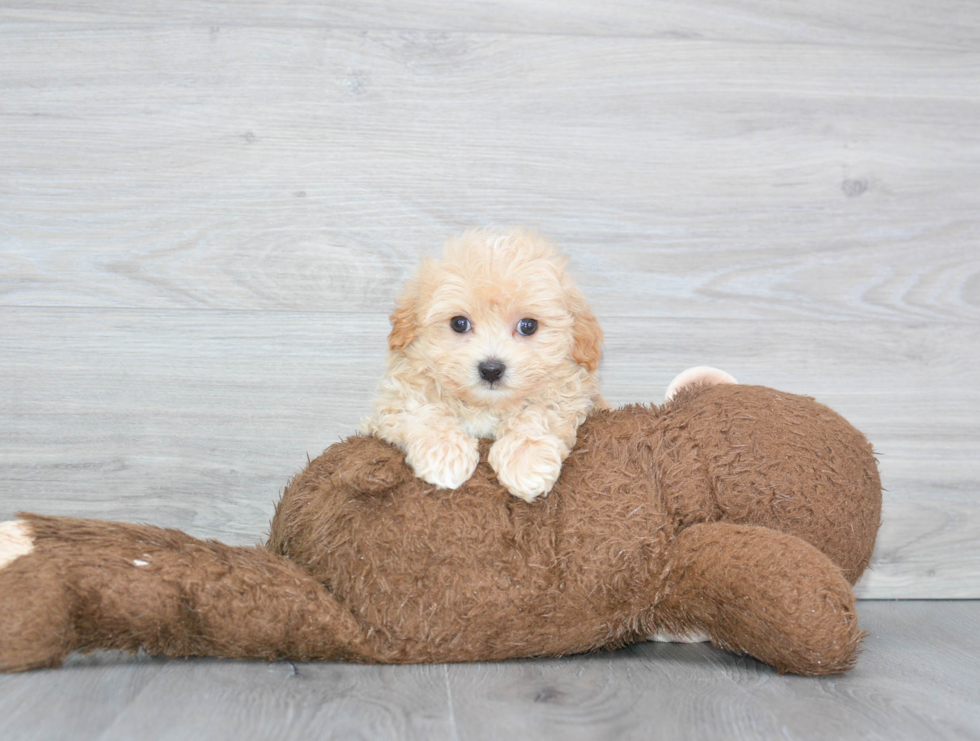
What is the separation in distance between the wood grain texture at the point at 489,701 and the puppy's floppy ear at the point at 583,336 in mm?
380

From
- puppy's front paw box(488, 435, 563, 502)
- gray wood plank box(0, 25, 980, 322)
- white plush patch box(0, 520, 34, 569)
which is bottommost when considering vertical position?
white plush patch box(0, 520, 34, 569)

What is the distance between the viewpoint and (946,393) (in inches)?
63.7

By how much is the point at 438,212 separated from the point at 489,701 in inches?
34.8

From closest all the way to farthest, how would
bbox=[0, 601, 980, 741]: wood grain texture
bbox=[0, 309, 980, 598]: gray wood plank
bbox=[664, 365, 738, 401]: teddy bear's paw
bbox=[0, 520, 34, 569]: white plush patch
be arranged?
bbox=[0, 601, 980, 741]: wood grain texture → bbox=[0, 520, 34, 569]: white plush patch → bbox=[664, 365, 738, 401]: teddy bear's paw → bbox=[0, 309, 980, 598]: gray wood plank

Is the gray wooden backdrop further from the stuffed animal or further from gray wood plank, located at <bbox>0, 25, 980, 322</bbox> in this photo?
the stuffed animal

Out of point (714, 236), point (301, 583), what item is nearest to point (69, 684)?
point (301, 583)

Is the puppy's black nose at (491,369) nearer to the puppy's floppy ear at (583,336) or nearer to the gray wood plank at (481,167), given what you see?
the puppy's floppy ear at (583,336)

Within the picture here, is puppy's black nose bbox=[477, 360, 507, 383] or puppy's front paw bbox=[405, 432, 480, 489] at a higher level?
puppy's black nose bbox=[477, 360, 507, 383]

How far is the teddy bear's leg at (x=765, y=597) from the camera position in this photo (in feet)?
3.07

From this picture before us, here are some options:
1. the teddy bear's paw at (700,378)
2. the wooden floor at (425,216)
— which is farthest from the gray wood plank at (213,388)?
the teddy bear's paw at (700,378)

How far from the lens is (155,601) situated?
0.93 metres

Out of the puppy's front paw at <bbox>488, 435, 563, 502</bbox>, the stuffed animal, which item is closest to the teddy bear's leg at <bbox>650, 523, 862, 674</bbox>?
the stuffed animal

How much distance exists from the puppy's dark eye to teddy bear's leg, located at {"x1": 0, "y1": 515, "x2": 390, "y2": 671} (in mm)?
391

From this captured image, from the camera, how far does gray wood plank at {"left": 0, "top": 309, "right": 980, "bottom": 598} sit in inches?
57.4
